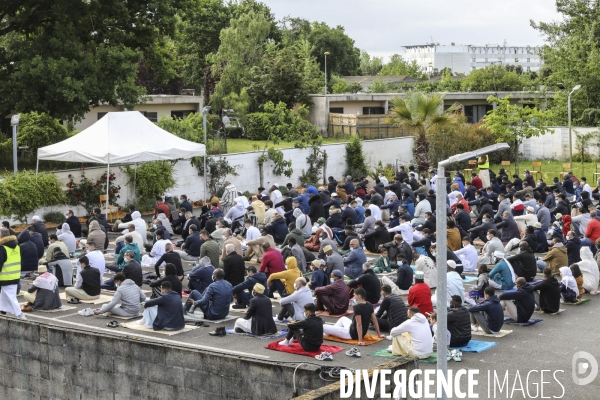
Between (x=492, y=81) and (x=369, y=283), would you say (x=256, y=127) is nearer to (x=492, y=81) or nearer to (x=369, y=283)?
(x=492, y=81)

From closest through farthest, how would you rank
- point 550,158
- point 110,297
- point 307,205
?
point 110,297
point 307,205
point 550,158

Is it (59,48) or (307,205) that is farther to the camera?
(59,48)

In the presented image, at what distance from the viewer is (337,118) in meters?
51.9

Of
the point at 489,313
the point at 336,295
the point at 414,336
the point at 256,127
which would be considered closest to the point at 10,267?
the point at 336,295

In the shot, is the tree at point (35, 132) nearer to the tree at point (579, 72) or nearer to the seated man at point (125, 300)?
the seated man at point (125, 300)

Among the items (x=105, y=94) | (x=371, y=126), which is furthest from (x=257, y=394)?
(x=371, y=126)

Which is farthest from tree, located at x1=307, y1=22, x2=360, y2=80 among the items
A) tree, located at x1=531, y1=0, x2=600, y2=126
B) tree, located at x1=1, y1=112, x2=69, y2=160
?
tree, located at x1=1, y1=112, x2=69, y2=160

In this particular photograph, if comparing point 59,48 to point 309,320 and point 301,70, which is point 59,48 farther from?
point 301,70

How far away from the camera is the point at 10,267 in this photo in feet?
55.2

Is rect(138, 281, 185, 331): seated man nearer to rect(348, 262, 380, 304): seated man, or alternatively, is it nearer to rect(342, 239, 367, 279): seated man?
rect(348, 262, 380, 304): seated man

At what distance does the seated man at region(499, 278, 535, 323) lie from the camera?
16.2 m

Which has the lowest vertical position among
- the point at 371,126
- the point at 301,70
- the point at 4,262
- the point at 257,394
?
the point at 257,394

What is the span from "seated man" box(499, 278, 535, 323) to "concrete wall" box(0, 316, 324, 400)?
15.4 ft

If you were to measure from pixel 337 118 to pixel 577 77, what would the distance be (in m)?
13.7
